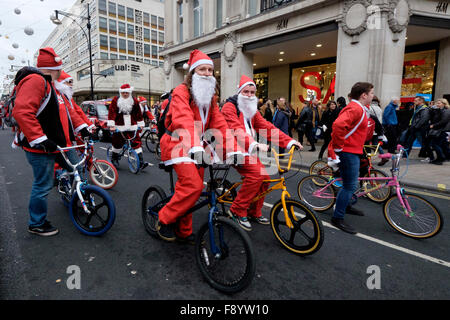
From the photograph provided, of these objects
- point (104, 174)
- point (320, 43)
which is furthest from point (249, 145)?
point (320, 43)

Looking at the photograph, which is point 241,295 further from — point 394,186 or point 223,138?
point 394,186

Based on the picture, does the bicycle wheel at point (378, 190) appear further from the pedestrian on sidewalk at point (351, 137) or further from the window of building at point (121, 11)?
the window of building at point (121, 11)

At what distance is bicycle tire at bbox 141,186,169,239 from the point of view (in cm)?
333

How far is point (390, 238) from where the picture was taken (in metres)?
3.59

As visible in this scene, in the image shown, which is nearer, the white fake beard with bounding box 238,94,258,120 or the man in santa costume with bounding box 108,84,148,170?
the white fake beard with bounding box 238,94,258,120

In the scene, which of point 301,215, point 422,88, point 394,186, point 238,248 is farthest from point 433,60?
point 238,248

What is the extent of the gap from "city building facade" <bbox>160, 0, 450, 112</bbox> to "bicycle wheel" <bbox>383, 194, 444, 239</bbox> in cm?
846

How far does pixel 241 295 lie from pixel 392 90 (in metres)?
11.4

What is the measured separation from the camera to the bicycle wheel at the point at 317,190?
4.57 m

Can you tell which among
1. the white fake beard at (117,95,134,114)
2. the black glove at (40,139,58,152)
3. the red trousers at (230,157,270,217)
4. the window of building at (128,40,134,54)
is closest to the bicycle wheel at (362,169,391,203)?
the red trousers at (230,157,270,217)

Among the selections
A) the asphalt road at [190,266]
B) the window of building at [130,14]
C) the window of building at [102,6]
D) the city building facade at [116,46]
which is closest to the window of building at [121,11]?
the city building facade at [116,46]

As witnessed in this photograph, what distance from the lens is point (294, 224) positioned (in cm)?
309

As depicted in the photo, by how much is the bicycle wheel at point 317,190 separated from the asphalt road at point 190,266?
55 centimetres

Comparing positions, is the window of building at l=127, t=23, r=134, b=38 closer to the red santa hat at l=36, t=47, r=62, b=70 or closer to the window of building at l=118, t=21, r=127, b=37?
the window of building at l=118, t=21, r=127, b=37
